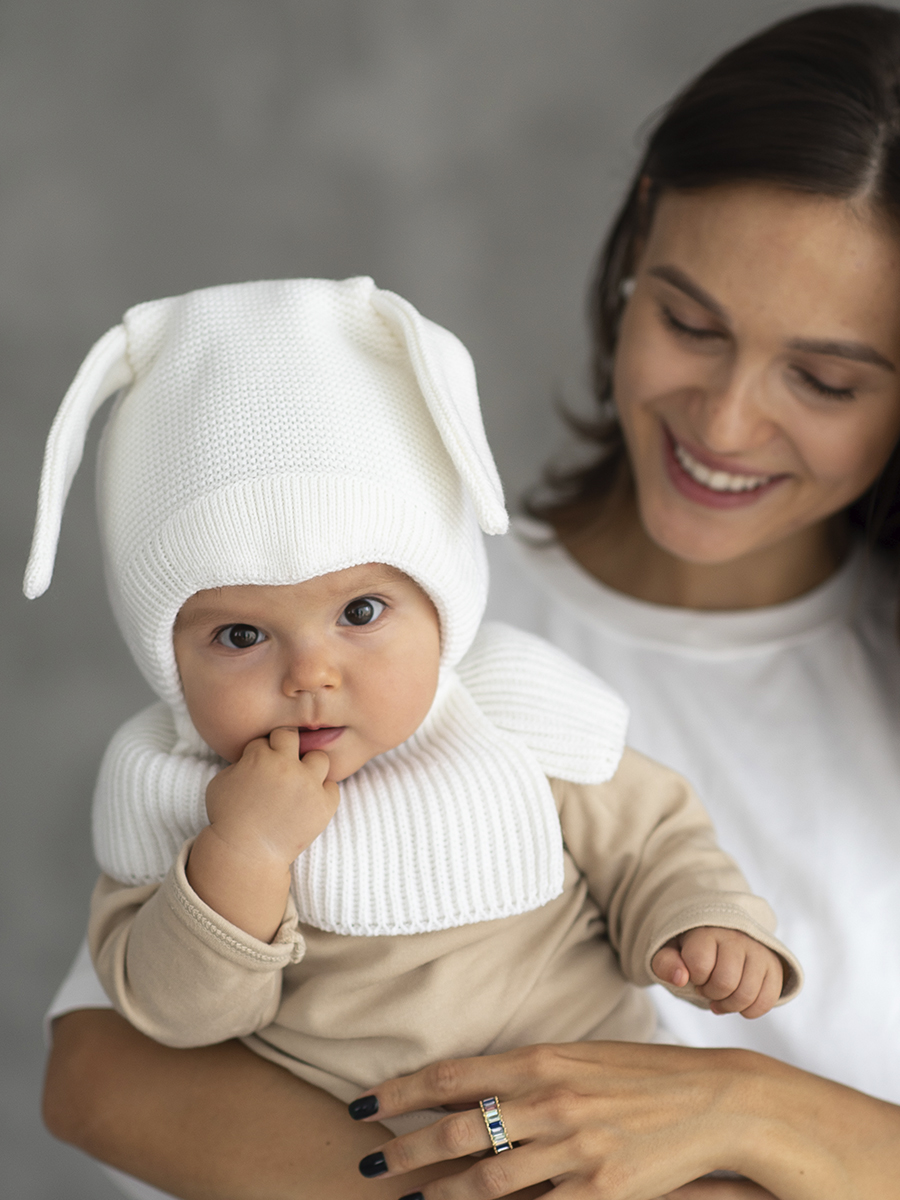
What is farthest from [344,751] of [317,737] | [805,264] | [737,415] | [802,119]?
[802,119]

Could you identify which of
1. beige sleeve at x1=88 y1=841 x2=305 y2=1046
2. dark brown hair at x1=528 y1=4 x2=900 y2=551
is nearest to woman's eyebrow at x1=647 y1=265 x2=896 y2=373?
dark brown hair at x1=528 y1=4 x2=900 y2=551

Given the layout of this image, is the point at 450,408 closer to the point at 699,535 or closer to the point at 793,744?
the point at 699,535

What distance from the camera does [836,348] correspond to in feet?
4.75

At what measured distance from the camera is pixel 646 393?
5.35ft

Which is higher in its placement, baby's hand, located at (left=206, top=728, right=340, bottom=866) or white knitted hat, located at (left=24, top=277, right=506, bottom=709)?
white knitted hat, located at (left=24, top=277, right=506, bottom=709)

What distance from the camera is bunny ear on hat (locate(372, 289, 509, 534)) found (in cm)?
109

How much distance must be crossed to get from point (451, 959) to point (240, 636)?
408mm

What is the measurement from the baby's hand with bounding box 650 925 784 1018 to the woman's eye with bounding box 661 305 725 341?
0.81 metres

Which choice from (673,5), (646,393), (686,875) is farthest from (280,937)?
(673,5)

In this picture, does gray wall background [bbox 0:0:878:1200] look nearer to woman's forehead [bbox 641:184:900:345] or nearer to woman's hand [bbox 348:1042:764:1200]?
woman's forehead [bbox 641:184:900:345]

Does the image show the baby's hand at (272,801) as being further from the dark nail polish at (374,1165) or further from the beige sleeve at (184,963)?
the dark nail polish at (374,1165)

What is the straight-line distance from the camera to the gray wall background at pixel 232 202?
96.0 inches

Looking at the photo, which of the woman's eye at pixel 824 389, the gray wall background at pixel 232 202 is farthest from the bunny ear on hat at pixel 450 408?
the gray wall background at pixel 232 202

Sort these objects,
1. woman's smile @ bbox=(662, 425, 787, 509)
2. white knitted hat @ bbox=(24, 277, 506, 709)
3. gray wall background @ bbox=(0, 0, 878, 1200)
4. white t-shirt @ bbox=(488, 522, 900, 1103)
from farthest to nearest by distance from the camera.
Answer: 1. gray wall background @ bbox=(0, 0, 878, 1200)
2. woman's smile @ bbox=(662, 425, 787, 509)
3. white t-shirt @ bbox=(488, 522, 900, 1103)
4. white knitted hat @ bbox=(24, 277, 506, 709)
